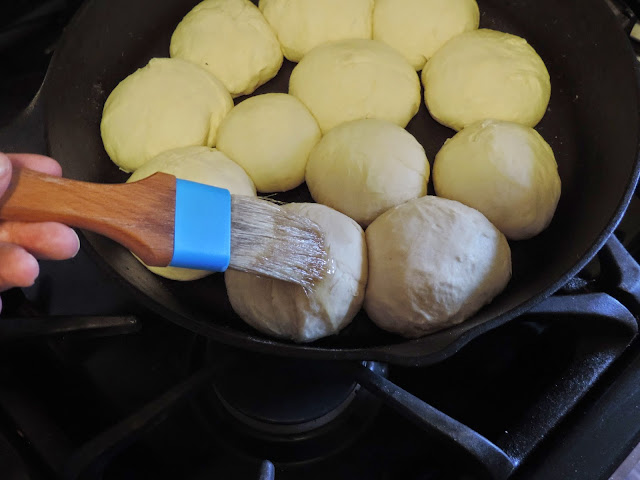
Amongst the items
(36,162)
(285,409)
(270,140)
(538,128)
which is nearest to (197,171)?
(270,140)

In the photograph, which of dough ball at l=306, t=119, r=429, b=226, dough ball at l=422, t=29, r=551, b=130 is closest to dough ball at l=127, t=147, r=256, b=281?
dough ball at l=306, t=119, r=429, b=226

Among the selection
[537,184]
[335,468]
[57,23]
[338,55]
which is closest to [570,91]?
[537,184]

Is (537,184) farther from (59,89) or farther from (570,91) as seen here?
(59,89)

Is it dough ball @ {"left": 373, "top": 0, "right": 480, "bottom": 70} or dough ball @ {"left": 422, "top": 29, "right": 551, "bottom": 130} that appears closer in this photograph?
dough ball @ {"left": 422, "top": 29, "right": 551, "bottom": 130}

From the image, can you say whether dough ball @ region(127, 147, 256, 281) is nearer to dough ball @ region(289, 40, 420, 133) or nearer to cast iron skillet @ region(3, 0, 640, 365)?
cast iron skillet @ region(3, 0, 640, 365)

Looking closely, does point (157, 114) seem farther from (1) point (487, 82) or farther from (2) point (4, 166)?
(1) point (487, 82)
